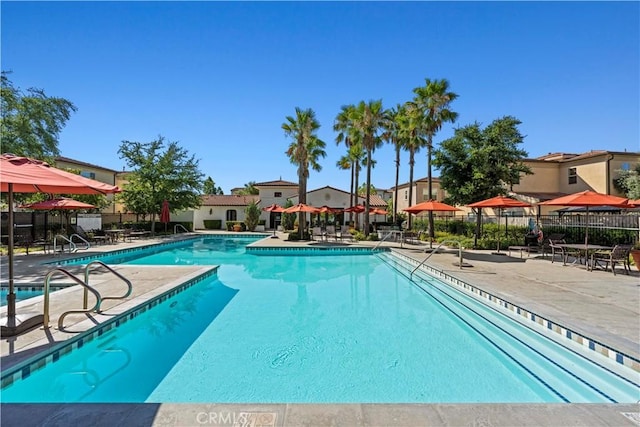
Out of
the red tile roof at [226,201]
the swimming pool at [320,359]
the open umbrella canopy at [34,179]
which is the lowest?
the swimming pool at [320,359]

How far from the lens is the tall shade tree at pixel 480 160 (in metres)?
18.2

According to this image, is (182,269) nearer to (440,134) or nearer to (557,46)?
(557,46)

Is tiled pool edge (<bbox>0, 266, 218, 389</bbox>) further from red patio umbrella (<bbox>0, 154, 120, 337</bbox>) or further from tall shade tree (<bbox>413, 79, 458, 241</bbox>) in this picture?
tall shade tree (<bbox>413, 79, 458, 241</bbox>)

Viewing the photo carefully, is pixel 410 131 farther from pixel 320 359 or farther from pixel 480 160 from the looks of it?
pixel 320 359

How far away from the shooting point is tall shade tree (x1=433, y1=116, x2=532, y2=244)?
1819 cm

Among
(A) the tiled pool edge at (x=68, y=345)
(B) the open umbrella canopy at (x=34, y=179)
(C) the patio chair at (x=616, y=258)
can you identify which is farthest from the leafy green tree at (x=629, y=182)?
(B) the open umbrella canopy at (x=34, y=179)

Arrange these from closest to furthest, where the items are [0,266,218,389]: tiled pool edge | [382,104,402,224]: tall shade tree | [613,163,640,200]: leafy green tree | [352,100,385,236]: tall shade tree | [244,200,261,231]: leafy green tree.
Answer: [0,266,218,389]: tiled pool edge → [613,163,640,200]: leafy green tree → [352,100,385,236]: tall shade tree → [382,104,402,224]: tall shade tree → [244,200,261,231]: leafy green tree

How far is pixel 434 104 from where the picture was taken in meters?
21.0

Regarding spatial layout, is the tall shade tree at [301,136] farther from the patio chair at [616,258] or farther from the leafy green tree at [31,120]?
the patio chair at [616,258]

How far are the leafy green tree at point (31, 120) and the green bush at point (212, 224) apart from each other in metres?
19.7

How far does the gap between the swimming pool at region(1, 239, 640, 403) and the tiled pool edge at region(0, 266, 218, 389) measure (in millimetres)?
102
